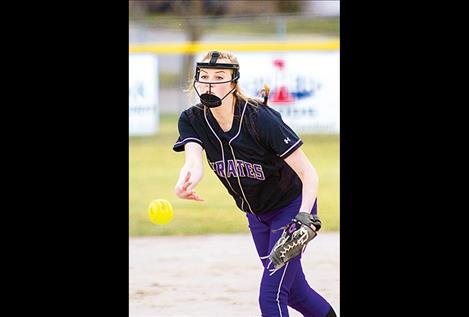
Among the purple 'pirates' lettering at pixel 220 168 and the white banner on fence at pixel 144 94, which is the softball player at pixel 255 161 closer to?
the purple 'pirates' lettering at pixel 220 168

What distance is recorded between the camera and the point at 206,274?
7.77m

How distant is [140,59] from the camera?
15.5m

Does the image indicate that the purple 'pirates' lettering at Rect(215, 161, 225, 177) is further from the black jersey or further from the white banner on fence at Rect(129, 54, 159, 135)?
the white banner on fence at Rect(129, 54, 159, 135)

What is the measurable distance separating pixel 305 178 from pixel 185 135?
729 mm

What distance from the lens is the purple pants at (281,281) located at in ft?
15.5

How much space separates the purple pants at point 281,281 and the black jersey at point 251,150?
7 centimetres

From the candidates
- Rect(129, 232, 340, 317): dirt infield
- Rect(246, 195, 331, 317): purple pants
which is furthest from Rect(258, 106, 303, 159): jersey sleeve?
Rect(129, 232, 340, 317): dirt infield

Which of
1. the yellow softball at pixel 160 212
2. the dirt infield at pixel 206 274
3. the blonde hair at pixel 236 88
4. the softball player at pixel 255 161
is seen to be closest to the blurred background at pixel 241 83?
the dirt infield at pixel 206 274

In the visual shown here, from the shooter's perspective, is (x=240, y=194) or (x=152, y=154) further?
(x=152, y=154)
